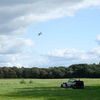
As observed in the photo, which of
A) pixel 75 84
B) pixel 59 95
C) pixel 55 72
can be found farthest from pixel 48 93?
pixel 55 72

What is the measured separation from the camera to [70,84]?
68.8 metres

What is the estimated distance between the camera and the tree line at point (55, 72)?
467 feet

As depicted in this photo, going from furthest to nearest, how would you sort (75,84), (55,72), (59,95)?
(55,72) → (75,84) → (59,95)

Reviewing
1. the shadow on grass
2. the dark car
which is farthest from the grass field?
the dark car

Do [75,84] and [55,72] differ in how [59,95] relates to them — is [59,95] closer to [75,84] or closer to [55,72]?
[75,84]

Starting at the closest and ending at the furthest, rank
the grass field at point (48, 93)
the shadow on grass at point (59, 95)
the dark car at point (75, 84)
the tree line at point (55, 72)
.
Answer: the grass field at point (48, 93)
the shadow on grass at point (59, 95)
the dark car at point (75, 84)
the tree line at point (55, 72)

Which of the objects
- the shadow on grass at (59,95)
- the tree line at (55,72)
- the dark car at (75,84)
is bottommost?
the shadow on grass at (59,95)

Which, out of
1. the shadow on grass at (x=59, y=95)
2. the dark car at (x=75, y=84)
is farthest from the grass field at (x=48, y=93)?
the dark car at (x=75, y=84)

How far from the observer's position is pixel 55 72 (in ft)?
481

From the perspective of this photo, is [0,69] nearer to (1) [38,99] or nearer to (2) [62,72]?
(2) [62,72]

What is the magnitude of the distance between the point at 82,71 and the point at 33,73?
600 inches

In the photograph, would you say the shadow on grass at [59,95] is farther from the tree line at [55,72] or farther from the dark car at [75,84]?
the tree line at [55,72]

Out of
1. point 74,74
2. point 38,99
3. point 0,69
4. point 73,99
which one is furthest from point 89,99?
point 0,69

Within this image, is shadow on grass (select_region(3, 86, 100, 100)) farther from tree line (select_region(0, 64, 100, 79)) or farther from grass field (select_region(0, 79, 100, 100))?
tree line (select_region(0, 64, 100, 79))
